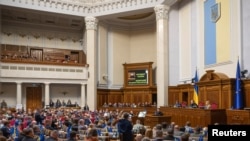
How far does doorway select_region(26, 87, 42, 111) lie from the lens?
24891 millimetres

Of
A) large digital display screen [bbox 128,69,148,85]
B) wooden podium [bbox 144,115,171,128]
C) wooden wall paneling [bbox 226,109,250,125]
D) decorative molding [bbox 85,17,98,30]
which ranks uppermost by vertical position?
decorative molding [bbox 85,17,98,30]

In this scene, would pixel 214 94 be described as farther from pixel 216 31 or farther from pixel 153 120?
pixel 216 31

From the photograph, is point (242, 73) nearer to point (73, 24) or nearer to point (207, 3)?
point (207, 3)

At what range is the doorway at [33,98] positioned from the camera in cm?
2489

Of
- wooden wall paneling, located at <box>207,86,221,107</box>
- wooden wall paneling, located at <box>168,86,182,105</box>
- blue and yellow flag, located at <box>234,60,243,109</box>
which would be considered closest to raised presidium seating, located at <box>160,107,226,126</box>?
blue and yellow flag, located at <box>234,60,243,109</box>

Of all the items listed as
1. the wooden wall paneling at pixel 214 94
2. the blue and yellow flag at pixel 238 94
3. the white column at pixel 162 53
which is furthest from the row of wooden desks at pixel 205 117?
the white column at pixel 162 53

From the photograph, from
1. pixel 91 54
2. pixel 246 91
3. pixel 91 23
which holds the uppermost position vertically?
pixel 91 23

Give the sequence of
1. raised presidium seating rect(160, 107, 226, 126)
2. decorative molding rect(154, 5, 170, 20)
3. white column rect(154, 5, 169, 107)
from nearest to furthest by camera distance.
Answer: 1. raised presidium seating rect(160, 107, 226, 126)
2. white column rect(154, 5, 169, 107)
3. decorative molding rect(154, 5, 170, 20)

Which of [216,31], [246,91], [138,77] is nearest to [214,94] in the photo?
[246,91]

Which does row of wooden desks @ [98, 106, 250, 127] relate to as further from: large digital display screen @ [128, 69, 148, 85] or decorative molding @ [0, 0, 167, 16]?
decorative molding @ [0, 0, 167, 16]

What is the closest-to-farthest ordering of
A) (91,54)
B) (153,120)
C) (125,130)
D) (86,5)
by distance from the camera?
(125,130)
(153,120)
(91,54)
(86,5)

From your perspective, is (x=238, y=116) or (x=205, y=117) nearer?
(x=238, y=116)

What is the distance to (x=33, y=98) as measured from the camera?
2500 cm

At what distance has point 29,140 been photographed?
550 centimetres
